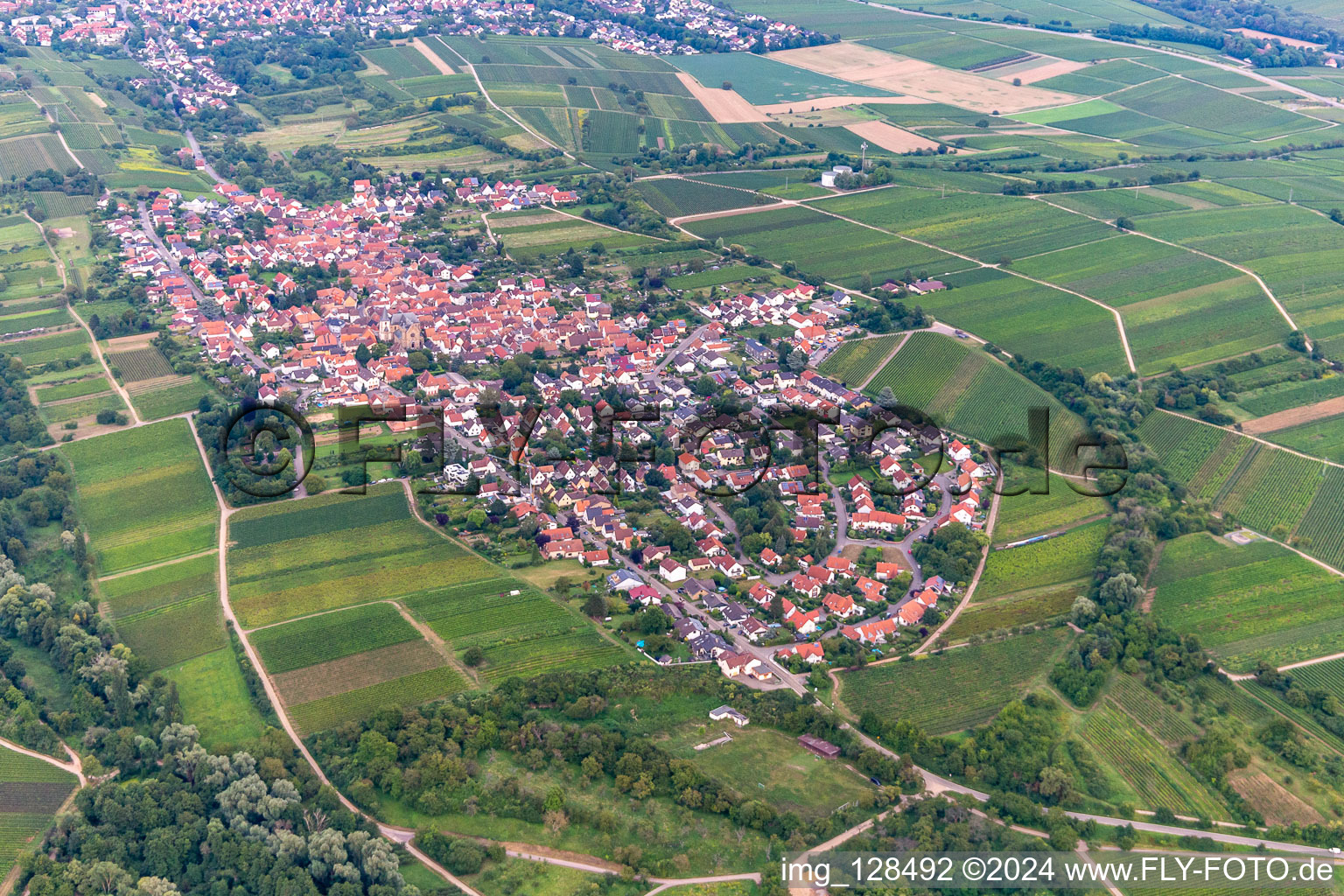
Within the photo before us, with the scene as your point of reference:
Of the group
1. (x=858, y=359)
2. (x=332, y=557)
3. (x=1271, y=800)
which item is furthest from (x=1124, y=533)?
(x=332, y=557)

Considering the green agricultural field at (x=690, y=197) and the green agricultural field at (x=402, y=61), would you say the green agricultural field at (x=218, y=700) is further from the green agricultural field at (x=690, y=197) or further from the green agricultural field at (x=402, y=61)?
the green agricultural field at (x=402, y=61)

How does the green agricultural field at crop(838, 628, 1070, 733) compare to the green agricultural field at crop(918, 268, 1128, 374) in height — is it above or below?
below

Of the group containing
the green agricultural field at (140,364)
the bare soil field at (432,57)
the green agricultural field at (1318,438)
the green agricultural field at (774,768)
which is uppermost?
the bare soil field at (432,57)

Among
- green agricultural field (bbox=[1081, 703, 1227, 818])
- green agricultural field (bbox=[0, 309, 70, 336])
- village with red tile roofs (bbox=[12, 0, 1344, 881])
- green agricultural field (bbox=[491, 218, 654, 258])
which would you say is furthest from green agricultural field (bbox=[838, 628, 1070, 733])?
green agricultural field (bbox=[0, 309, 70, 336])

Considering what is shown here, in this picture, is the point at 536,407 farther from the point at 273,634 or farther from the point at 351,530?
the point at 273,634

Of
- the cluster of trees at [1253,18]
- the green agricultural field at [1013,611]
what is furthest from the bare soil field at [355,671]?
the cluster of trees at [1253,18]

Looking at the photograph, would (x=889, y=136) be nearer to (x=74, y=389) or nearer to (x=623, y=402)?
(x=623, y=402)

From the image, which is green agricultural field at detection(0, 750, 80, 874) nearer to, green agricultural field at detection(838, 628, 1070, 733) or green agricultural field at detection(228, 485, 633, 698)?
green agricultural field at detection(228, 485, 633, 698)
